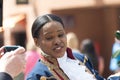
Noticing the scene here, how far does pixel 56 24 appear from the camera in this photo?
4.25 metres

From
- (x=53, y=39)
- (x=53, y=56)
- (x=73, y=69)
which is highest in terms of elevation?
(x=53, y=39)

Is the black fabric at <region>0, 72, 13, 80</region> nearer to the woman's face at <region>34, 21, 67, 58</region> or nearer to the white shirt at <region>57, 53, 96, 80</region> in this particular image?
the woman's face at <region>34, 21, 67, 58</region>

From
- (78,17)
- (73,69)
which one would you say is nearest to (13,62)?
(73,69)

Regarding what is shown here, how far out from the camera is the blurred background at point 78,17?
15906 mm

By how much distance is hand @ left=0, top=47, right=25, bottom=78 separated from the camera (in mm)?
3191

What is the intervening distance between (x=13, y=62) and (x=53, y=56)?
3.59 ft

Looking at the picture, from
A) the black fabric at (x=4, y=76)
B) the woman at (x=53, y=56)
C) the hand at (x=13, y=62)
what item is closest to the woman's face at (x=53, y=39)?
the woman at (x=53, y=56)

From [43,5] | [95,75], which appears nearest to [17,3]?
[43,5]

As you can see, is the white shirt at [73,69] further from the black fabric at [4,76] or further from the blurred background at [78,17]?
the blurred background at [78,17]

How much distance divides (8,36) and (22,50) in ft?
46.0

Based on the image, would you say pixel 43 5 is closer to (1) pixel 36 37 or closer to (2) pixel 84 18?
(2) pixel 84 18

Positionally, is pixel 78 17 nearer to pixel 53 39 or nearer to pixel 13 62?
pixel 53 39

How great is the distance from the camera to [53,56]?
429cm

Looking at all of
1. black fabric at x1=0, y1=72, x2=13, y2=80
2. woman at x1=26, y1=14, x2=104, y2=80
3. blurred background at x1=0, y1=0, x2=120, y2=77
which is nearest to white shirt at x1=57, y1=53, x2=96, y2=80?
woman at x1=26, y1=14, x2=104, y2=80
